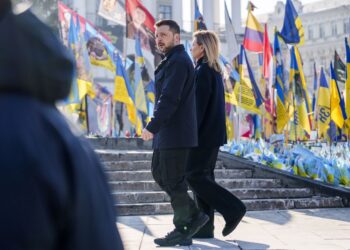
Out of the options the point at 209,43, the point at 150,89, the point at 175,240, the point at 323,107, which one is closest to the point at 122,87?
the point at 150,89

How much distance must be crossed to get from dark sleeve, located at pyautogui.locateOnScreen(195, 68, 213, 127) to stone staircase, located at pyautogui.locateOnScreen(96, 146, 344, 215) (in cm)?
206

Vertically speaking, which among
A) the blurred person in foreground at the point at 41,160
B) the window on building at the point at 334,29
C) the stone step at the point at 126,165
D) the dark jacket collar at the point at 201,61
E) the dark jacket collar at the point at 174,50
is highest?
the window on building at the point at 334,29

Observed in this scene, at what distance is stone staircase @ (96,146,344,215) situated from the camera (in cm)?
692

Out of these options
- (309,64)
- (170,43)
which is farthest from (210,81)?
(309,64)

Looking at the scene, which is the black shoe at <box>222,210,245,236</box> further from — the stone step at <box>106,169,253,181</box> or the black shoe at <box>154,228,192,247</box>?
the stone step at <box>106,169,253,181</box>

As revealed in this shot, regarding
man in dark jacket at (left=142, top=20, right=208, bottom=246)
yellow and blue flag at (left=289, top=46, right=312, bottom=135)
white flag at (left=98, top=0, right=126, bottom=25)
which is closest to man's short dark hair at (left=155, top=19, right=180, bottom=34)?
man in dark jacket at (left=142, top=20, right=208, bottom=246)

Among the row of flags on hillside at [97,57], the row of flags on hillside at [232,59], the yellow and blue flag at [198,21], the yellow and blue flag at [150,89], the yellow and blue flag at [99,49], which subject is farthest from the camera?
the yellow and blue flag at [150,89]

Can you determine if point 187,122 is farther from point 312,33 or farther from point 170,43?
point 312,33

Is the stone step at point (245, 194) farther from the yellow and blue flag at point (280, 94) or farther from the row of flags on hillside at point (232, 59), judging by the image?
the row of flags on hillside at point (232, 59)

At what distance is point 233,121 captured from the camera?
20.2m

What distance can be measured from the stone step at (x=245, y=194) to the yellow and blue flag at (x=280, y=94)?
13.9 ft

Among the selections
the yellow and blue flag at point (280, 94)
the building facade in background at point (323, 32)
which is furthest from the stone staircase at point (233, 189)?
the building facade in background at point (323, 32)

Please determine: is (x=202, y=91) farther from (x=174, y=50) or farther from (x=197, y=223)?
(x=197, y=223)

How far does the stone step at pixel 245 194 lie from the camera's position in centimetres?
700
